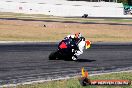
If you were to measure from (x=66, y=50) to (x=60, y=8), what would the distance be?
87.7 metres

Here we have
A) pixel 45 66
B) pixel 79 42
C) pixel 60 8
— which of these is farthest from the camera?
pixel 60 8

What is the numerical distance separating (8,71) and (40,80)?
2.39 metres

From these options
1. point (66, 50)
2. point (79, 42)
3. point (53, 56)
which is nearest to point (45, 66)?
point (66, 50)

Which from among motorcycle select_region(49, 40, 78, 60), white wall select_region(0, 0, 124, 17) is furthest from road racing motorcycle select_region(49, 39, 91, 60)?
white wall select_region(0, 0, 124, 17)

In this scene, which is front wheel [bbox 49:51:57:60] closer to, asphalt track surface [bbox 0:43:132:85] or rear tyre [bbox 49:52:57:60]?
rear tyre [bbox 49:52:57:60]

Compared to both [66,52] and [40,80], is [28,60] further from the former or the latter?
[40,80]

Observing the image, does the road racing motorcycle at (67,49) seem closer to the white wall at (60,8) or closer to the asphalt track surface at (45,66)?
the asphalt track surface at (45,66)

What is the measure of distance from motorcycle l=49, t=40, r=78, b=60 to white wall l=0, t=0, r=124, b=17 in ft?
273

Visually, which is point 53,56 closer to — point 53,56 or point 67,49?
point 53,56

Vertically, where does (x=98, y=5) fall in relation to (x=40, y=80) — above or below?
below

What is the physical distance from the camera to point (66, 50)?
74.9 ft

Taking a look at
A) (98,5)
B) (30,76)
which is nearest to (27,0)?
(98,5)

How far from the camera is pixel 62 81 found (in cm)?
1541

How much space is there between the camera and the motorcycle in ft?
74.4
